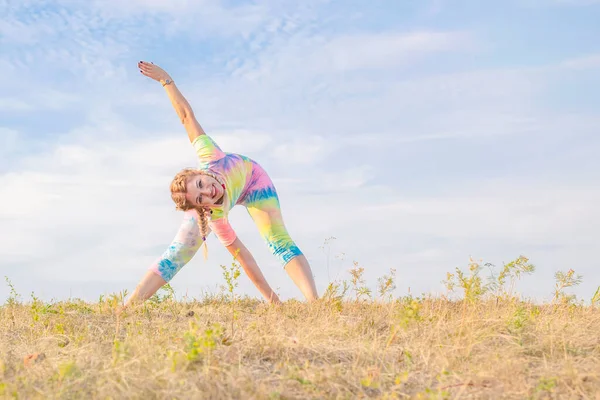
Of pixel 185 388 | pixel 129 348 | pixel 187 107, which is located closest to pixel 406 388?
pixel 185 388

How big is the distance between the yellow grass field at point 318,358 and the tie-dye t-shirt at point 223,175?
5.03ft

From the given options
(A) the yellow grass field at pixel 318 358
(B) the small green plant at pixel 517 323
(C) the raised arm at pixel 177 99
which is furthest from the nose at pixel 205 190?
(B) the small green plant at pixel 517 323

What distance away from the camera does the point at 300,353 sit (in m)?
4.93

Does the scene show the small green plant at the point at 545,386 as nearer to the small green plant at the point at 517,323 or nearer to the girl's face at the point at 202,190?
the small green plant at the point at 517,323

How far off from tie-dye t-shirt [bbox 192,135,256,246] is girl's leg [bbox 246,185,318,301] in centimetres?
33

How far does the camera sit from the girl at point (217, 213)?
7.99 m

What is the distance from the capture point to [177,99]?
8.37 meters

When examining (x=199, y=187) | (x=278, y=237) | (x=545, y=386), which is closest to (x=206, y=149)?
(x=199, y=187)

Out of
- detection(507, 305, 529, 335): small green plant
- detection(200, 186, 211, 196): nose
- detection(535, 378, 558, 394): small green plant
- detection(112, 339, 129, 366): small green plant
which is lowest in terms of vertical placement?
detection(535, 378, 558, 394): small green plant

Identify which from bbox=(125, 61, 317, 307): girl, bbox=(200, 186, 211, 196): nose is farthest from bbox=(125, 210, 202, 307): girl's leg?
bbox=(200, 186, 211, 196): nose

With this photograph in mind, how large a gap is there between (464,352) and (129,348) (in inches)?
100

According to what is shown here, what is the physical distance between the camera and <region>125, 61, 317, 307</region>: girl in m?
7.99

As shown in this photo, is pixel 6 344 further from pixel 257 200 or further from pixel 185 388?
pixel 257 200

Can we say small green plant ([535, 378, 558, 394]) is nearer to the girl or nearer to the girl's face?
the girl
